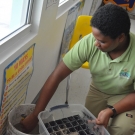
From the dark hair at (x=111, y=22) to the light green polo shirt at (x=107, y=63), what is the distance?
0.18 m

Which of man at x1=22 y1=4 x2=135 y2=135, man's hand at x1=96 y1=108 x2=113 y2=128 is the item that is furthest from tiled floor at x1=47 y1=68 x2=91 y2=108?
man's hand at x1=96 y1=108 x2=113 y2=128

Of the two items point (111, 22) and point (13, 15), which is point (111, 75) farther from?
point (13, 15)

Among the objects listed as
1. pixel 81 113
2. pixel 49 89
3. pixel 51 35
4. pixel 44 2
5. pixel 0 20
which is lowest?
pixel 81 113

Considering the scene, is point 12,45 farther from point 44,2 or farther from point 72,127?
point 72,127

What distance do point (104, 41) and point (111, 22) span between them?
0.10 m

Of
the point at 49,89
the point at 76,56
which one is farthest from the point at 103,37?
the point at 49,89

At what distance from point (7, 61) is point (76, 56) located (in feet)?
1.26

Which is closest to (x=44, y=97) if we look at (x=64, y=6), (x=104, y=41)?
(x=104, y=41)

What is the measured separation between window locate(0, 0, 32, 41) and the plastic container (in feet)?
1.54

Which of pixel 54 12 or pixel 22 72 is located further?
pixel 54 12

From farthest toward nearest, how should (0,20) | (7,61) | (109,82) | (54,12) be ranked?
(54,12) → (109,82) → (0,20) → (7,61)

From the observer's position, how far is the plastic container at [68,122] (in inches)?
46.4

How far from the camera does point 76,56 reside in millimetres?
1322

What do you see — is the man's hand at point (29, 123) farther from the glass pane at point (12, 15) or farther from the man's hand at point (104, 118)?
the glass pane at point (12, 15)
